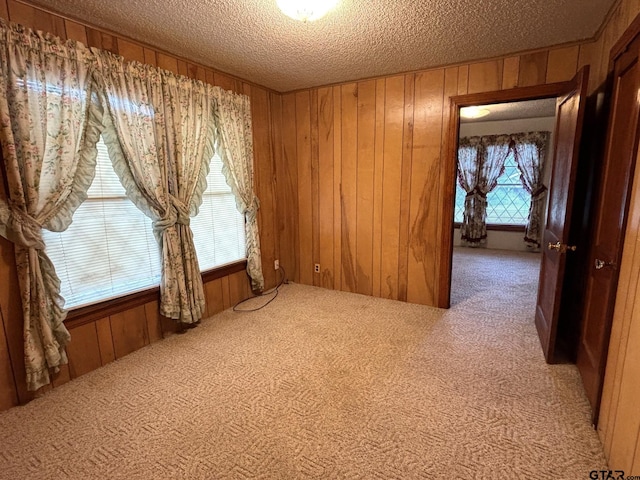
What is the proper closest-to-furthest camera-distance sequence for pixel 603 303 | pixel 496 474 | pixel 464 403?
pixel 496 474 → pixel 603 303 → pixel 464 403

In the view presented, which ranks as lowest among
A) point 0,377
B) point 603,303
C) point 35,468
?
point 35,468

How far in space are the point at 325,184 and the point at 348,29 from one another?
167cm

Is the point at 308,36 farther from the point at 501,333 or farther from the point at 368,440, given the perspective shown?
the point at 501,333

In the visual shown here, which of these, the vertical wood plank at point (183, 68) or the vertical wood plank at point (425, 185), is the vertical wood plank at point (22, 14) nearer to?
the vertical wood plank at point (183, 68)

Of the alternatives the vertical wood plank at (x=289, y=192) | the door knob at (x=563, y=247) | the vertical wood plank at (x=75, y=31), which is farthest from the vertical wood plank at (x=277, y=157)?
the door knob at (x=563, y=247)

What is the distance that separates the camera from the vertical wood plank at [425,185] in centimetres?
300

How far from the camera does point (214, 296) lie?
3154mm

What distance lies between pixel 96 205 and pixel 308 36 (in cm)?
189

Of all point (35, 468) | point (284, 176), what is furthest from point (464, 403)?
point (284, 176)

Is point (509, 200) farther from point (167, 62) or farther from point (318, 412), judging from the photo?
point (167, 62)

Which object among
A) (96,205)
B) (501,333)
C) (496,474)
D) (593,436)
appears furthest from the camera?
(501,333)

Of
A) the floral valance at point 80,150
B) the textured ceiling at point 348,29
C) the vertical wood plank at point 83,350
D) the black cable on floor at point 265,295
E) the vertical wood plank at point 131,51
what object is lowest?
the black cable on floor at point 265,295

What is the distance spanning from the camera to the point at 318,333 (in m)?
2.74

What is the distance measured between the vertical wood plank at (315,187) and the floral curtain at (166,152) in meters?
1.16
